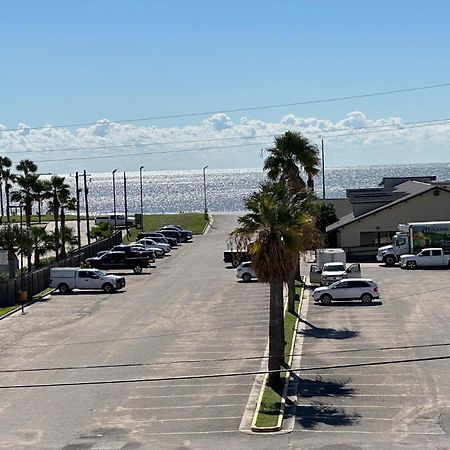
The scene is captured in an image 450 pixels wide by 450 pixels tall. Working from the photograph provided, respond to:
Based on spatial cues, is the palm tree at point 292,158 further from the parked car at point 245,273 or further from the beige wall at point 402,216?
the beige wall at point 402,216

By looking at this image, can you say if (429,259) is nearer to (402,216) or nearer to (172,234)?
(402,216)

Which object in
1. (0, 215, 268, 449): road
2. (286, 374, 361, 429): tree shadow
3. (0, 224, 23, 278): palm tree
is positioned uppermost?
(0, 224, 23, 278): palm tree

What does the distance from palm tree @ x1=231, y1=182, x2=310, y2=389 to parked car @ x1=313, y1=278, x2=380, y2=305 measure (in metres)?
17.9

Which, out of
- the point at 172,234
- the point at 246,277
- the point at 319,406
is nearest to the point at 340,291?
the point at 246,277

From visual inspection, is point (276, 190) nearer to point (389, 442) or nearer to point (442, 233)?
point (389, 442)

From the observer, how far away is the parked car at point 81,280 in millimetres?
58750

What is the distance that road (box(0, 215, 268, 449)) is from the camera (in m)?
26.4

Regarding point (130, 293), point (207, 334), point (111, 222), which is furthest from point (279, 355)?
point (111, 222)

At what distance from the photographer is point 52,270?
59062 millimetres

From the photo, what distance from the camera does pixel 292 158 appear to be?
51750 mm

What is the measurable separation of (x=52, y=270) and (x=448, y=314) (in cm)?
2587

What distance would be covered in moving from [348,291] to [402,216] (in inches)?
1063

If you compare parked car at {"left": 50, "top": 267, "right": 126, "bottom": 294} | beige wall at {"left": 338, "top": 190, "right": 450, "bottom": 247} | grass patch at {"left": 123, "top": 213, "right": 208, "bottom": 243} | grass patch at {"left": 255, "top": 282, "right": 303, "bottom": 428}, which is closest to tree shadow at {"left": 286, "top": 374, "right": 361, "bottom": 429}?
grass patch at {"left": 255, "top": 282, "right": 303, "bottom": 428}

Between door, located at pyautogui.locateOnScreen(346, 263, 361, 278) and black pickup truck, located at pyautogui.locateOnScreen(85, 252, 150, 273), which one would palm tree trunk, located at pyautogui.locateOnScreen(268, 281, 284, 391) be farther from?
black pickup truck, located at pyautogui.locateOnScreen(85, 252, 150, 273)
